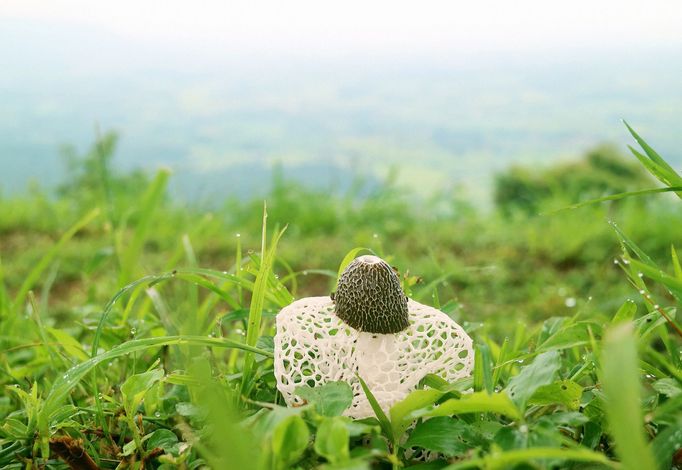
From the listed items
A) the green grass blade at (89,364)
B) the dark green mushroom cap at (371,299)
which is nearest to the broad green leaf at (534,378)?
the dark green mushroom cap at (371,299)

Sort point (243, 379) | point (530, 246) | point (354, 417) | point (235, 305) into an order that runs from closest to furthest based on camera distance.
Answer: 1. point (354, 417)
2. point (243, 379)
3. point (235, 305)
4. point (530, 246)

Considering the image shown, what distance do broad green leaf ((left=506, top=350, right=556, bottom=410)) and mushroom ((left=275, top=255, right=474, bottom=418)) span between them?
0.18 metres

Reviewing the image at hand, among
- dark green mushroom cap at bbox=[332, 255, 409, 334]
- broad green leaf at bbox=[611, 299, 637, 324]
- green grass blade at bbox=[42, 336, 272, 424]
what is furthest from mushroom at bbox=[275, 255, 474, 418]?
broad green leaf at bbox=[611, 299, 637, 324]

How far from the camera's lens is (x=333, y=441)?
2.81ft

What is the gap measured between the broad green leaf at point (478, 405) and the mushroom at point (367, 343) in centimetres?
15

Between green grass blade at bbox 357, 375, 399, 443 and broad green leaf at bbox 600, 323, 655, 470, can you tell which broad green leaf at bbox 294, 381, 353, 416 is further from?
broad green leaf at bbox 600, 323, 655, 470

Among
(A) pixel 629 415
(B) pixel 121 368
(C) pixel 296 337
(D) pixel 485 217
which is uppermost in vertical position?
(A) pixel 629 415

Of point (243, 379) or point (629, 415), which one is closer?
point (629, 415)

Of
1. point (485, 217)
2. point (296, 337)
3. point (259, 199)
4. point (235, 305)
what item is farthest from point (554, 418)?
point (259, 199)

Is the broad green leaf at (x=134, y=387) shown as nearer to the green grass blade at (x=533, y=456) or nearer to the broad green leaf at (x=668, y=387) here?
the green grass blade at (x=533, y=456)

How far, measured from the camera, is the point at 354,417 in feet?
3.61

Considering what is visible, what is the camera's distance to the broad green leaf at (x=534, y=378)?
95cm

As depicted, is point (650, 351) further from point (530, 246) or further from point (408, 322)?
point (530, 246)

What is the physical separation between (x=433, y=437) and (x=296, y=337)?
0.29 metres
